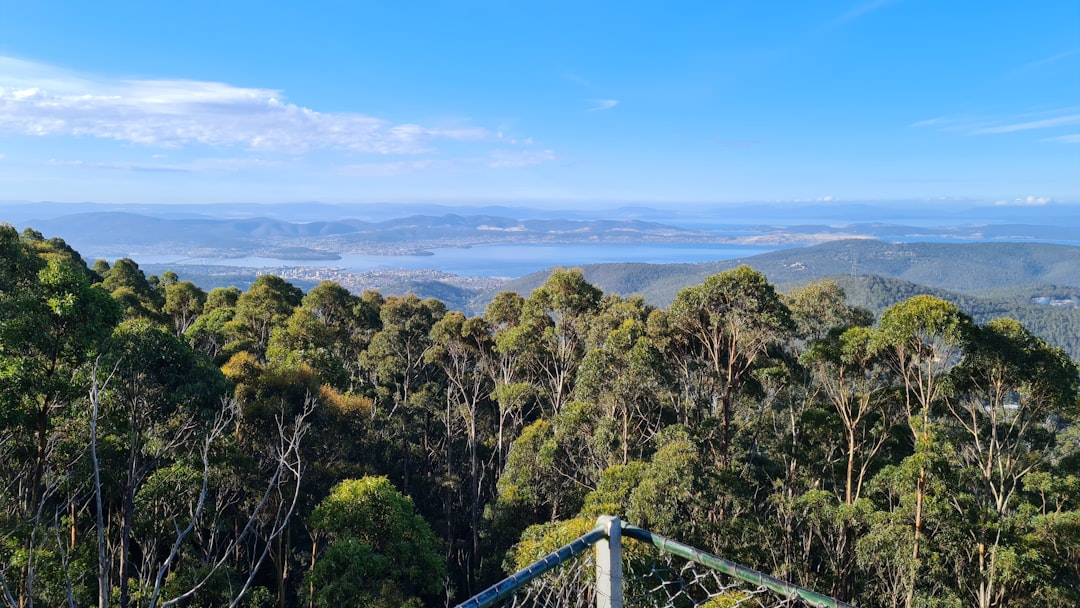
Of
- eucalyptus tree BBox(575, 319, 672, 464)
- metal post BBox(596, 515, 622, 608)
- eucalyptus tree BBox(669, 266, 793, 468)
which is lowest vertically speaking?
eucalyptus tree BBox(575, 319, 672, 464)

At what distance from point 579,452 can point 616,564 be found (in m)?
11.0

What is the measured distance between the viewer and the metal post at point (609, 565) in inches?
71.8

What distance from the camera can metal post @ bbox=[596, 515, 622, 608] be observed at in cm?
182

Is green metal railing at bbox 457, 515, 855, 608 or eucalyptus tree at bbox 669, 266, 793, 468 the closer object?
green metal railing at bbox 457, 515, 855, 608

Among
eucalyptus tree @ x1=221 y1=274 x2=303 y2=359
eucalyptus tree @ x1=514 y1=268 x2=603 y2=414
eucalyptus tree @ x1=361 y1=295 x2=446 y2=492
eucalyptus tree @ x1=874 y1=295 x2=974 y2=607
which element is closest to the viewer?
eucalyptus tree @ x1=874 y1=295 x2=974 y2=607

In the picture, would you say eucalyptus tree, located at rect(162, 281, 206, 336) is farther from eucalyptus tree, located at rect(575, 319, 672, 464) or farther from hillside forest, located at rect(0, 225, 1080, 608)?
eucalyptus tree, located at rect(575, 319, 672, 464)

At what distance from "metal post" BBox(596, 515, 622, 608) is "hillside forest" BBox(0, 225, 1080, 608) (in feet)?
9.31

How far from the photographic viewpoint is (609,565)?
1.86 m

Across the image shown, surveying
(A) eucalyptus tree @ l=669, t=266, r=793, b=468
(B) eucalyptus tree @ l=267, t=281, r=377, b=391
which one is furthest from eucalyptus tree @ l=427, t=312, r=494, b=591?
(A) eucalyptus tree @ l=669, t=266, r=793, b=468

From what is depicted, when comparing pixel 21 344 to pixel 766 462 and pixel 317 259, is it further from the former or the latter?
pixel 317 259

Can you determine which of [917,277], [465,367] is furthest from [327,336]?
[917,277]

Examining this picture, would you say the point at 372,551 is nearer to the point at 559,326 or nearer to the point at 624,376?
the point at 624,376

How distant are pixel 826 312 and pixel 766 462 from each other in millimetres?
4103

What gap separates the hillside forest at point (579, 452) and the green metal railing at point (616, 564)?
9.13 feet
